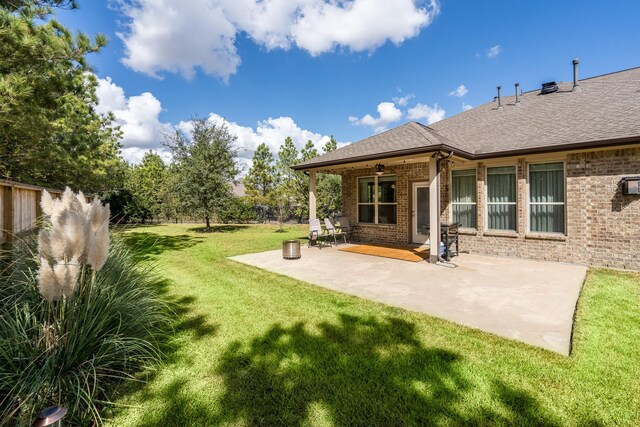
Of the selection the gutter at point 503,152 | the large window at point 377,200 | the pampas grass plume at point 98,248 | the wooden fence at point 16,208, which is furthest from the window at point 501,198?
the wooden fence at point 16,208

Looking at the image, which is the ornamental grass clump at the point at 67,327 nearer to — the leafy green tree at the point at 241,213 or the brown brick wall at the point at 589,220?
the brown brick wall at the point at 589,220

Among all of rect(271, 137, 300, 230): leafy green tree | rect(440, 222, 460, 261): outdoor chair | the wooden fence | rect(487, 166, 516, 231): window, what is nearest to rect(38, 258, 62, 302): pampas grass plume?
the wooden fence

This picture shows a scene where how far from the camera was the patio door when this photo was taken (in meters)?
10.2

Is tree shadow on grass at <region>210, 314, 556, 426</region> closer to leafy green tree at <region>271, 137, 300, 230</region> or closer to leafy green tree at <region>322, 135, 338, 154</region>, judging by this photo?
leafy green tree at <region>271, 137, 300, 230</region>

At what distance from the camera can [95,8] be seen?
6.61 metres

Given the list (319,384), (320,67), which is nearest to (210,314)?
(319,384)

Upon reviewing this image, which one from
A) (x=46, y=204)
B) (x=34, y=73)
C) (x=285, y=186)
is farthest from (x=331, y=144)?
(x=46, y=204)

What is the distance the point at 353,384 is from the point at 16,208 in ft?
15.7

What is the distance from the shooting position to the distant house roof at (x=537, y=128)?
6.97 m

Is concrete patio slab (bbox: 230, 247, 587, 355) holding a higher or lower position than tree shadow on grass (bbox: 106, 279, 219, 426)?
higher

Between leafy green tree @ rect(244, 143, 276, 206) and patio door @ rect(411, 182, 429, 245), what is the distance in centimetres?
1661

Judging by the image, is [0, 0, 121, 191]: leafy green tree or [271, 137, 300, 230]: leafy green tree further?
[271, 137, 300, 230]: leafy green tree

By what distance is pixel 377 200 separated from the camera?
11.3m

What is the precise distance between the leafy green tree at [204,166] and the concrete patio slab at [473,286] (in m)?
10.1
